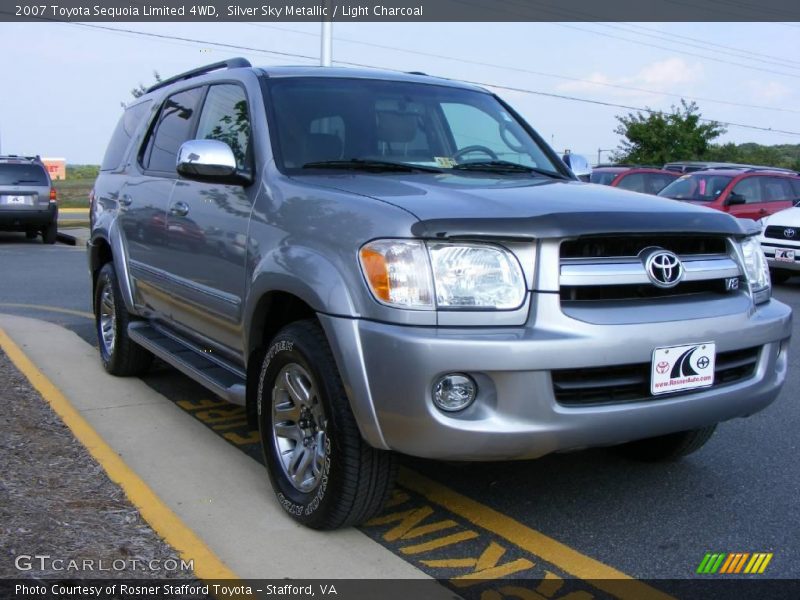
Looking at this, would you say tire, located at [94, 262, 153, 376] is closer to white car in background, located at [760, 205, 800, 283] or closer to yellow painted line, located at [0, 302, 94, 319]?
yellow painted line, located at [0, 302, 94, 319]

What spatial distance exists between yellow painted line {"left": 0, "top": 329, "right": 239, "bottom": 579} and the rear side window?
166 centimetres

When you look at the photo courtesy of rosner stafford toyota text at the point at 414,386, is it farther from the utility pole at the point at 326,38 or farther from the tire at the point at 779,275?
the utility pole at the point at 326,38

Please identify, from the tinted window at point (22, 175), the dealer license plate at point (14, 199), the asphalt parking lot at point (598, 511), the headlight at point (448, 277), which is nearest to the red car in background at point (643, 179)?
the tinted window at point (22, 175)

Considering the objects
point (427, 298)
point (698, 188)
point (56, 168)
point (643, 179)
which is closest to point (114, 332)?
point (427, 298)

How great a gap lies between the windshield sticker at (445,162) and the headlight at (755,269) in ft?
4.55

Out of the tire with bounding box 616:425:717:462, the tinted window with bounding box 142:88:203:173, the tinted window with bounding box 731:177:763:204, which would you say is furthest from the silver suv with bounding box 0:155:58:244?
the tire with bounding box 616:425:717:462

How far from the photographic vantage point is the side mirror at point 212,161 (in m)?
3.95

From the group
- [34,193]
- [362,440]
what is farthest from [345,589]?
[34,193]

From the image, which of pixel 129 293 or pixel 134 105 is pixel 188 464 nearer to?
pixel 129 293

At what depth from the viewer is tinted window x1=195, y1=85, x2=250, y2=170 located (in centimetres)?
432

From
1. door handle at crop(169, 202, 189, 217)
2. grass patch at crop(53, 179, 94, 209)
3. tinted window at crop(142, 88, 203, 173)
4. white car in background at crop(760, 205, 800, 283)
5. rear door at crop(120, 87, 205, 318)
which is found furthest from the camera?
grass patch at crop(53, 179, 94, 209)

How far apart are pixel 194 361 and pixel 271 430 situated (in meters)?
1.11

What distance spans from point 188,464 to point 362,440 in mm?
1444

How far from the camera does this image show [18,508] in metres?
3.46
